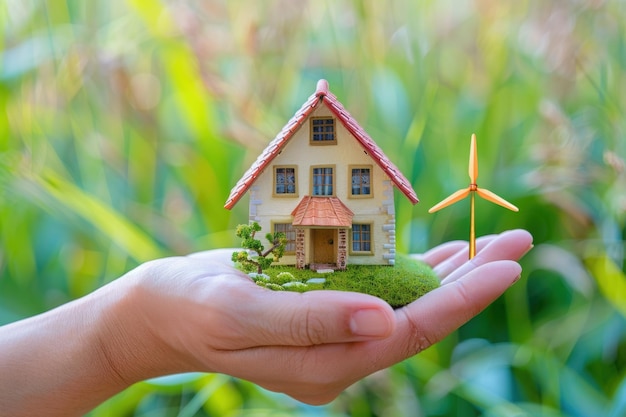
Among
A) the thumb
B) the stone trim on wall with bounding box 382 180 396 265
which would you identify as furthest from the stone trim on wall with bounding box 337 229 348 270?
the thumb

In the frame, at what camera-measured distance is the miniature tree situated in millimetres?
1376

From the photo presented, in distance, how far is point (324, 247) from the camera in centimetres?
153

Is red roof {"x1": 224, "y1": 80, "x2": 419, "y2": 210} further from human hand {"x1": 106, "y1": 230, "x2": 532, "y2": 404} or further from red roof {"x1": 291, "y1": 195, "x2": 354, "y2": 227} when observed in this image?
human hand {"x1": 106, "y1": 230, "x2": 532, "y2": 404}

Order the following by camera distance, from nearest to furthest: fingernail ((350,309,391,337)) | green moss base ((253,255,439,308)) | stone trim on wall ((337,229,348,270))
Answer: fingernail ((350,309,391,337)), green moss base ((253,255,439,308)), stone trim on wall ((337,229,348,270))

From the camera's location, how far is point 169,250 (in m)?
2.15

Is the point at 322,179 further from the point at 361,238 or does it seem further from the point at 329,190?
the point at 361,238

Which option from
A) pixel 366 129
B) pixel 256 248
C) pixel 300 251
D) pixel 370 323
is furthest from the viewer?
pixel 366 129

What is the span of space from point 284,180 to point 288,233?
13cm

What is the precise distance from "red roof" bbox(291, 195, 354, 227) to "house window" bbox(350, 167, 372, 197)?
5 centimetres

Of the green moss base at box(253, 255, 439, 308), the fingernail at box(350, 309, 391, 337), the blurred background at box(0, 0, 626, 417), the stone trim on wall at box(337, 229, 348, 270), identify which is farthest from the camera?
the blurred background at box(0, 0, 626, 417)

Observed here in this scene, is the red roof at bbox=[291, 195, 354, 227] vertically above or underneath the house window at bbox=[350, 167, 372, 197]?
underneath

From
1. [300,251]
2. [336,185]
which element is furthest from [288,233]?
[336,185]

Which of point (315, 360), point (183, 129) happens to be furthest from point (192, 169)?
point (315, 360)

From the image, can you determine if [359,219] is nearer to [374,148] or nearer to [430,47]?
[374,148]
